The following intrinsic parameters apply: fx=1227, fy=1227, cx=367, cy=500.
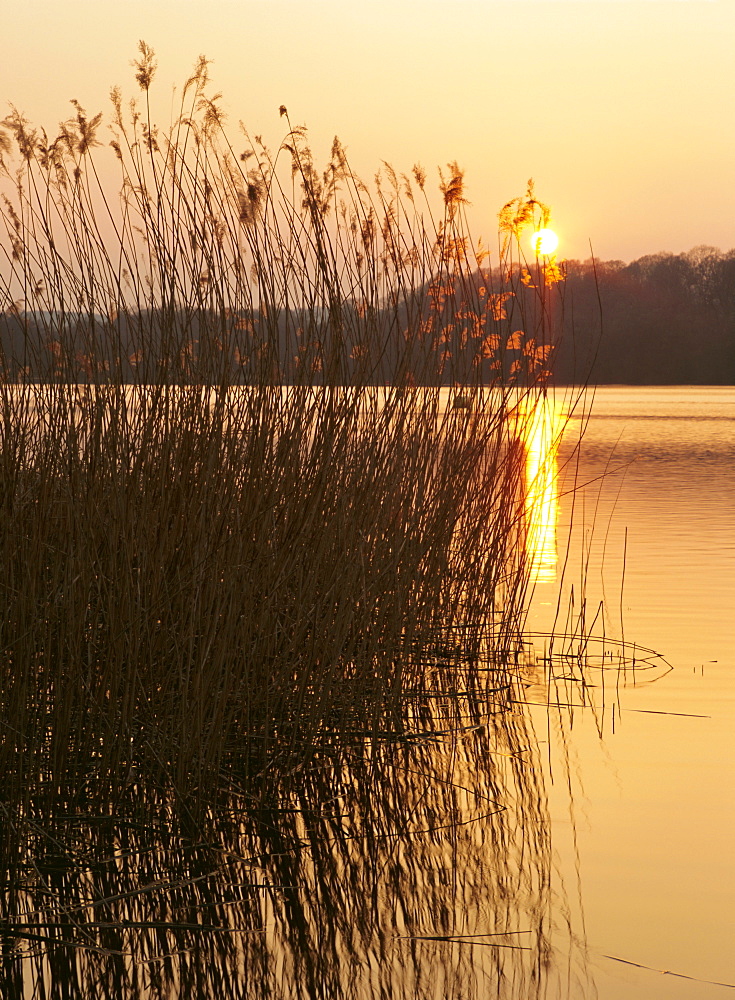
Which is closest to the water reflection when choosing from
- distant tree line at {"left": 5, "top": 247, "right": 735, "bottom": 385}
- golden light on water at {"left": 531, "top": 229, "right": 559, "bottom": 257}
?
distant tree line at {"left": 5, "top": 247, "right": 735, "bottom": 385}

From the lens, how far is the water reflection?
2135 mm

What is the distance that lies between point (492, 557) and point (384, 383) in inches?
32.9

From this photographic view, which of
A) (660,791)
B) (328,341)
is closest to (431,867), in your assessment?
(660,791)

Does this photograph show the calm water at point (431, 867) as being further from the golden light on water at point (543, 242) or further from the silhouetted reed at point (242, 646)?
the golden light on water at point (543, 242)

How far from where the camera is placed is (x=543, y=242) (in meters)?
4.33

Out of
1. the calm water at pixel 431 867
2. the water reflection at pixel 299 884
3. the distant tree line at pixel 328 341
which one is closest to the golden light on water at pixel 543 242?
the distant tree line at pixel 328 341

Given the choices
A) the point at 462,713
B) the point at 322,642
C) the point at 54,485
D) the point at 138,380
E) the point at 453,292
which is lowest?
the point at 462,713

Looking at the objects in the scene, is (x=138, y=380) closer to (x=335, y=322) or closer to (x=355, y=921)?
(x=335, y=322)

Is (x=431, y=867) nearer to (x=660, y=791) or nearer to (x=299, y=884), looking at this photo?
(x=299, y=884)

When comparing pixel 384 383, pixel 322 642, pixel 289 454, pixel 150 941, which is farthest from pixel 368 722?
pixel 150 941

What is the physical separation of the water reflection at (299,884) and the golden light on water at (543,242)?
73.0 inches

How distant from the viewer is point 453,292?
13.8ft

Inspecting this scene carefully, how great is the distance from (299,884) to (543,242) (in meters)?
2.60

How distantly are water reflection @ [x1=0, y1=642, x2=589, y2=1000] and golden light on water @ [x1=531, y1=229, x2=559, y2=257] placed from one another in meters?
1.85
